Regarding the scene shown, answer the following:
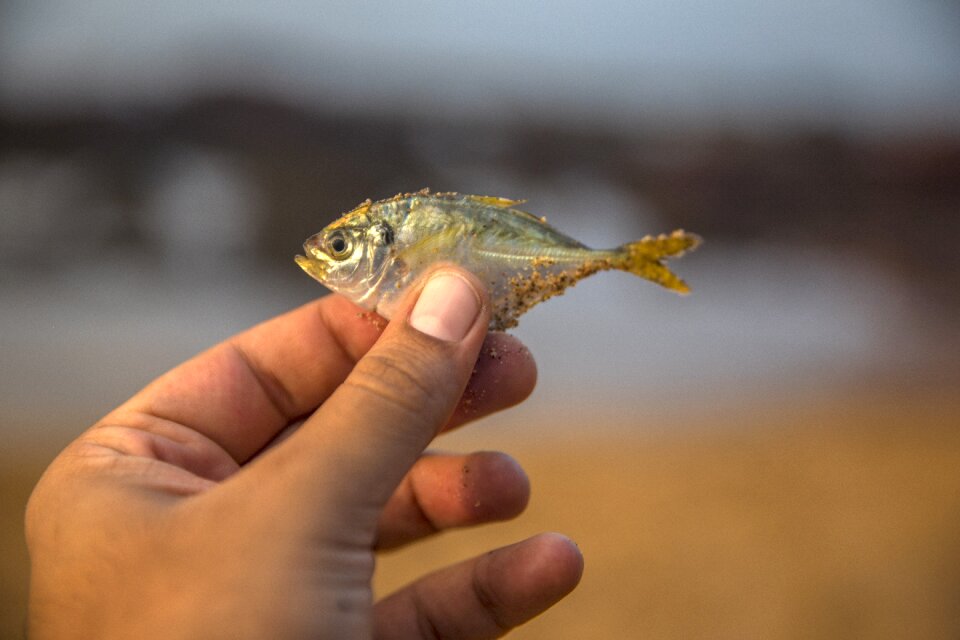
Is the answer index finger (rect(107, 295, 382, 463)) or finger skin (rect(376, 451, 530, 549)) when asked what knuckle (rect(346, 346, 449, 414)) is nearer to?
index finger (rect(107, 295, 382, 463))

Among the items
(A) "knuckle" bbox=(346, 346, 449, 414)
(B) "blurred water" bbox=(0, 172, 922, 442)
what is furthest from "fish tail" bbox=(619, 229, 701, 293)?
(B) "blurred water" bbox=(0, 172, 922, 442)

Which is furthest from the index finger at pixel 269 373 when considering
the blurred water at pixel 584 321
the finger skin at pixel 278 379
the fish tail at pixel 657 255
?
the blurred water at pixel 584 321

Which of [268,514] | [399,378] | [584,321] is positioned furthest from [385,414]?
[584,321]

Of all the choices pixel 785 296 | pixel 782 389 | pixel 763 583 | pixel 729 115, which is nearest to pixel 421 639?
pixel 763 583

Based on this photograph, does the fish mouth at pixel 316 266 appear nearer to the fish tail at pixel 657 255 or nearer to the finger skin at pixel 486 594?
the fish tail at pixel 657 255

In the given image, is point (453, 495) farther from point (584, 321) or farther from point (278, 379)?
point (584, 321)
